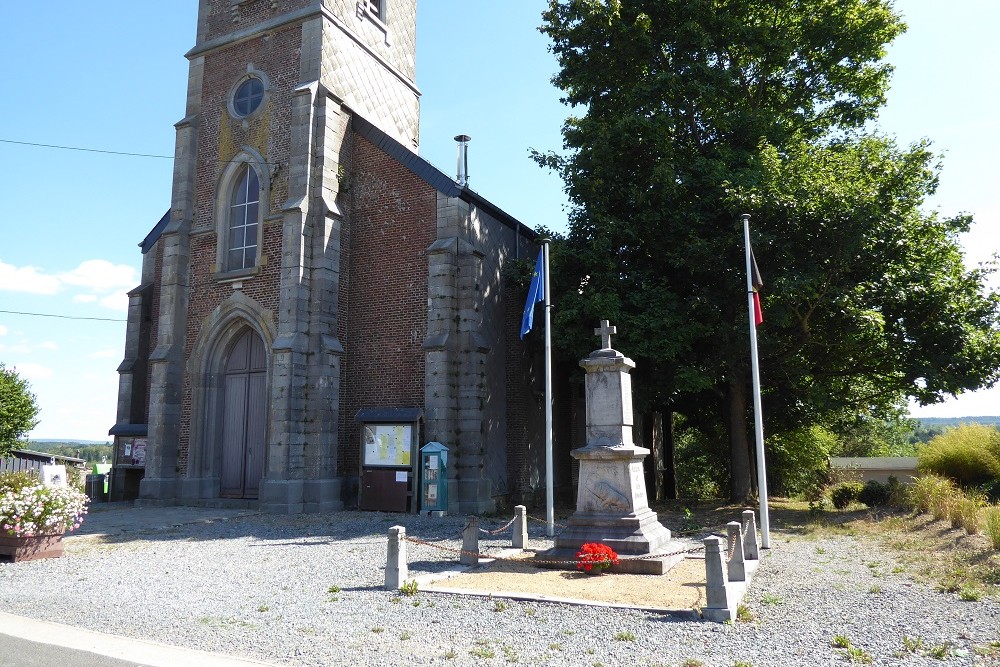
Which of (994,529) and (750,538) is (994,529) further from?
(750,538)

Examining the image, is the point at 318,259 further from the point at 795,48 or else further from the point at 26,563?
the point at 795,48

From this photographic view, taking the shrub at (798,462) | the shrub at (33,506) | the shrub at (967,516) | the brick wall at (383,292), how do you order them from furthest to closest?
the shrub at (798,462), the brick wall at (383,292), the shrub at (967,516), the shrub at (33,506)

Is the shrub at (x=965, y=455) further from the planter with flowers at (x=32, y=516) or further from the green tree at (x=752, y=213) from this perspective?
the planter with flowers at (x=32, y=516)

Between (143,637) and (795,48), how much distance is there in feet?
63.3

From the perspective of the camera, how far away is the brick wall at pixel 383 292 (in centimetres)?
1775

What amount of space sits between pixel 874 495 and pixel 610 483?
11.3 m

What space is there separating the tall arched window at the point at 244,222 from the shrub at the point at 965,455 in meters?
18.7

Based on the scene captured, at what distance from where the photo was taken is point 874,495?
1809 centimetres

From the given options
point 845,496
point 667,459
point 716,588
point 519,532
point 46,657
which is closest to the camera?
point 46,657

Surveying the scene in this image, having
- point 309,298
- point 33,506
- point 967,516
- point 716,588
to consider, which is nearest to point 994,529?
point 967,516

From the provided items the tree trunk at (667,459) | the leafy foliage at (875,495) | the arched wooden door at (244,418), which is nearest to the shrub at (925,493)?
the leafy foliage at (875,495)

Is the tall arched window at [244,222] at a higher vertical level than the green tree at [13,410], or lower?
higher

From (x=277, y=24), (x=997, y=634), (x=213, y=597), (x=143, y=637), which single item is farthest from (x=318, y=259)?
(x=997, y=634)

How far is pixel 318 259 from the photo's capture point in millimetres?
17703
